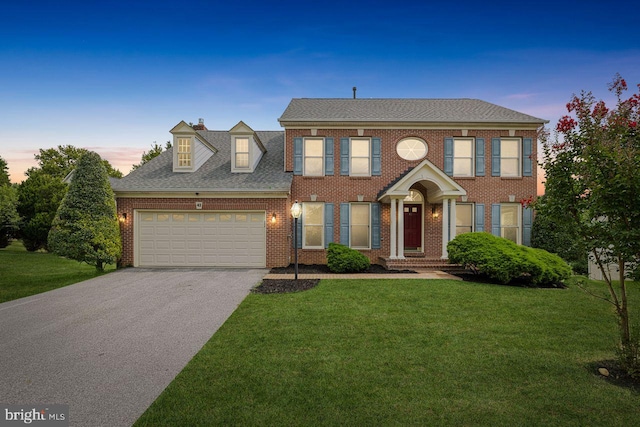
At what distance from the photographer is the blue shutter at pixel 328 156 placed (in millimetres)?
13336

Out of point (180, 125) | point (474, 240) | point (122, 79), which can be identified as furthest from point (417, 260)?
point (122, 79)

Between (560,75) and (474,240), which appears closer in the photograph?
(474,240)

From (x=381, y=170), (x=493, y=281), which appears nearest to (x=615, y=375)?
(x=493, y=281)

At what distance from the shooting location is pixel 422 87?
741 inches

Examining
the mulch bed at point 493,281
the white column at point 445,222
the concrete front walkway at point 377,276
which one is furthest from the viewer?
the white column at point 445,222

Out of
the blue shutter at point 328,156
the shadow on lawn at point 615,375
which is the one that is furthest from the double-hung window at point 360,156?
the shadow on lawn at point 615,375

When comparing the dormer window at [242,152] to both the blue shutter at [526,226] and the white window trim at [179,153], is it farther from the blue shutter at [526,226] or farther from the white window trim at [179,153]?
the blue shutter at [526,226]

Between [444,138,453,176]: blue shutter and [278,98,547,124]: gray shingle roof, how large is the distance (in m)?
0.93

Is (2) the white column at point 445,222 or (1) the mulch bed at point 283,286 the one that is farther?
(2) the white column at point 445,222

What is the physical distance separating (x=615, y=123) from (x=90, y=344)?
26.9 ft

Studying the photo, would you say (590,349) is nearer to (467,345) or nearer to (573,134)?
(467,345)

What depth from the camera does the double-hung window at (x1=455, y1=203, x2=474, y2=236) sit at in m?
13.4

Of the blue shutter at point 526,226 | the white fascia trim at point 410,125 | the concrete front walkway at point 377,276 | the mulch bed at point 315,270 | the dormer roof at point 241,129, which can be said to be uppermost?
the white fascia trim at point 410,125

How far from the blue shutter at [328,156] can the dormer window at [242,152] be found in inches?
144
